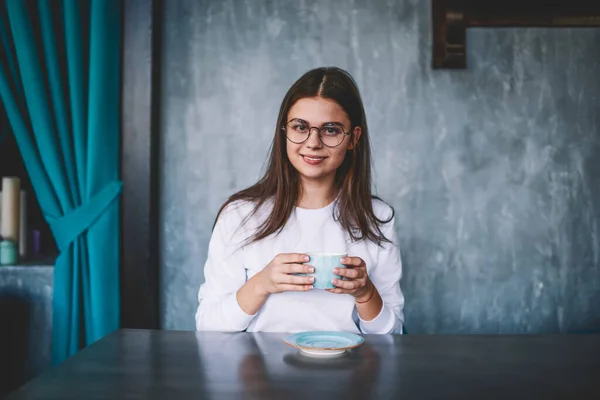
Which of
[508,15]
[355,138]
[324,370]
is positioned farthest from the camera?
[508,15]

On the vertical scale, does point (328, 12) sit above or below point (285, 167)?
above

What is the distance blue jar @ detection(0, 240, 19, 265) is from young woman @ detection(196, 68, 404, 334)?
1025mm

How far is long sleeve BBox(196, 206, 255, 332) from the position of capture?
1.41 m

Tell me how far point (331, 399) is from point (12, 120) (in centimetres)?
183

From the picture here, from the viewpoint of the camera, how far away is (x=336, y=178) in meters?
1.72

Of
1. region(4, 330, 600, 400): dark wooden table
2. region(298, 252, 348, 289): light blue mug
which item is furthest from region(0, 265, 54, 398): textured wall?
region(298, 252, 348, 289): light blue mug

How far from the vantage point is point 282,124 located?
5.28 feet

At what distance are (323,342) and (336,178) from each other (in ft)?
2.39

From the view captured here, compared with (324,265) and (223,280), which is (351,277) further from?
(223,280)

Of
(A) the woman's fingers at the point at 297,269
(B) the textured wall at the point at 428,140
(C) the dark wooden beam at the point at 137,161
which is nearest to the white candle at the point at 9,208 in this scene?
(C) the dark wooden beam at the point at 137,161

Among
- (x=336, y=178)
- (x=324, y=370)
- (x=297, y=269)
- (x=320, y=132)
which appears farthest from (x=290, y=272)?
(x=336, y=178)

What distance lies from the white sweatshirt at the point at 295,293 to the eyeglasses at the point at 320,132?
0.23 m

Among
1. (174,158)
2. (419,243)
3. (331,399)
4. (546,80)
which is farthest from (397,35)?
(331,399)

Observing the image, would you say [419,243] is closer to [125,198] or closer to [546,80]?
[546,80]
